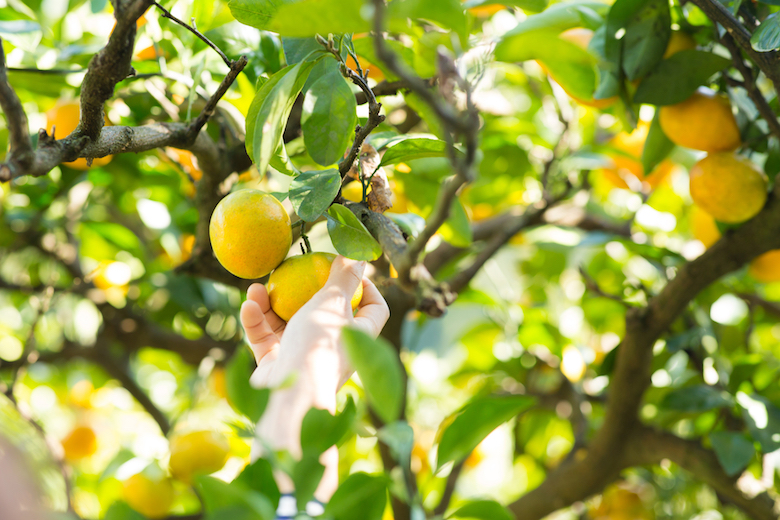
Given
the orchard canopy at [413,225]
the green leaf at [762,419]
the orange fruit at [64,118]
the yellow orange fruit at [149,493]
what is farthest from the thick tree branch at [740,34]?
the yellow orange fruit at [149,493]

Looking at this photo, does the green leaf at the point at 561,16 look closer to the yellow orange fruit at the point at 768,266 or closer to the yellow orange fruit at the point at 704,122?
the yellow orange fruit at the point at 704,122

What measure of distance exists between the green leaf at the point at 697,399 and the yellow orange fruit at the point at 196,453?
2.41 feet

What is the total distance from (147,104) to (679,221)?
1.26 m

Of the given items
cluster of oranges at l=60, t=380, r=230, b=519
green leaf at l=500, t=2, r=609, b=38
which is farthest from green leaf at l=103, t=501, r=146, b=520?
cluster of oranges at l=60, t=380, r=230, b=519

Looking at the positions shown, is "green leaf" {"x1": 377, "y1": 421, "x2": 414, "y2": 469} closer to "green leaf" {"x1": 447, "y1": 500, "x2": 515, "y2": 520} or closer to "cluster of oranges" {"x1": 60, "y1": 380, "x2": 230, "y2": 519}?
"green leaf" {"x1": 447, "y1": 500, "x2": 515, "y2": 520}

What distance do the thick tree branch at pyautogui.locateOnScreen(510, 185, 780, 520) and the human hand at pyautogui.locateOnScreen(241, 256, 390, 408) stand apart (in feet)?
1.69

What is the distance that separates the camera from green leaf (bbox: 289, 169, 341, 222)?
424 mm

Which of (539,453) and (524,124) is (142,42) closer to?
(524,124)

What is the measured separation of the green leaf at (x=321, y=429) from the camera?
29 cm

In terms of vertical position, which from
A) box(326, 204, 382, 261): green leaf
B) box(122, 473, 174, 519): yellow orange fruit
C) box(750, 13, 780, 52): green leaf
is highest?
box(750, 13, 780, 52): green leaf

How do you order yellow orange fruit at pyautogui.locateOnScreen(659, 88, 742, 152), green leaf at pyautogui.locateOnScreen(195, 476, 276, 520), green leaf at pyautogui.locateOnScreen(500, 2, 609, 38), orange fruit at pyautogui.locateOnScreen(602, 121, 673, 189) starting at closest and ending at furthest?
green leaf at pyautogui.locateOnScreen(195, 476, 276, 520) → green leaf at pyautogui.locateOnScreen(500, 2, 609, 38) → yellow orange fruit at pyautogui.locateOnScreen(659, 88, 742, 152) → orange fruit at pyautogui.locateOnScreen(602, 121, 673, 189)

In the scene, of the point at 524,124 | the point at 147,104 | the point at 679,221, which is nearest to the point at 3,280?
the point at 147,104

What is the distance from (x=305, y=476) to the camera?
269mm

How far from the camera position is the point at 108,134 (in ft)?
1.43
